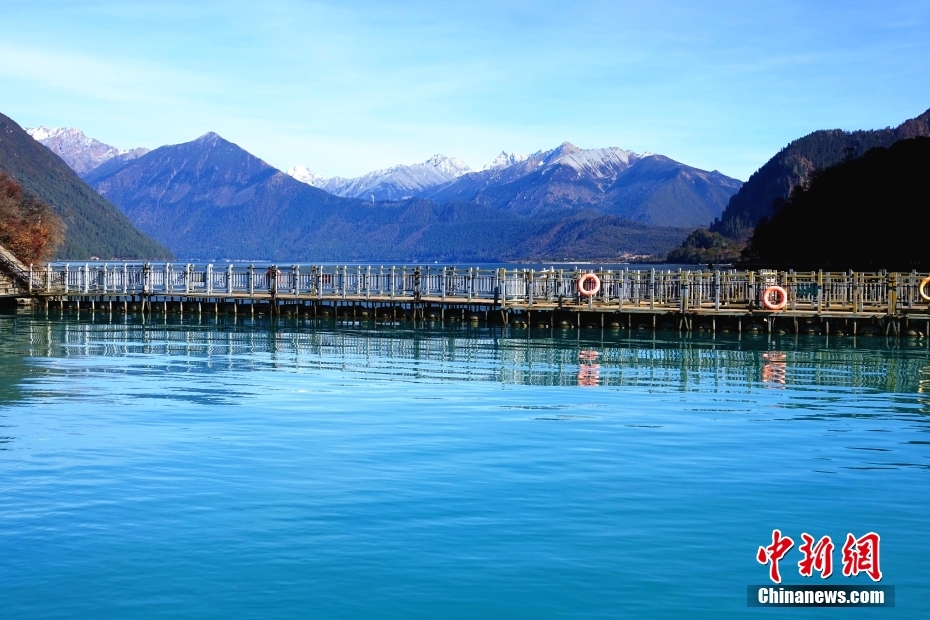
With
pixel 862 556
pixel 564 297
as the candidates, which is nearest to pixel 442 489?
pixel 862 556

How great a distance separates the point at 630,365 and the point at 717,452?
1670cm

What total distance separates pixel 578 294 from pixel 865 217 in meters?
82.5

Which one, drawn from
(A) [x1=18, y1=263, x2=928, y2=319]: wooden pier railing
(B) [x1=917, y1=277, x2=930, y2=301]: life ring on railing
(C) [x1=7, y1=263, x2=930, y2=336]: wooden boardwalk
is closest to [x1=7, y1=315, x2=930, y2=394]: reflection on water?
(C) [x1=7, y1=263, x2=930, y2=336]: wooden boardwalk

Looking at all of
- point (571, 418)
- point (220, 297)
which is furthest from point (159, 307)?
point (571, 418)

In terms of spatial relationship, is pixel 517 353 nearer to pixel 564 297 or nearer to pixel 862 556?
pixel 564 297

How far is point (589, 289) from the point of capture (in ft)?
181

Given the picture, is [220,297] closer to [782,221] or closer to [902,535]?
[902,535]

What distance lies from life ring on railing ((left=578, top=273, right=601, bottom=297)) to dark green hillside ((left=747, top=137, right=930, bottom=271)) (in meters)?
55.7

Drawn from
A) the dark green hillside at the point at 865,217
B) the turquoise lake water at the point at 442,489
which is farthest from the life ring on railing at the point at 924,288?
the dark green hillside at the point at 865,217

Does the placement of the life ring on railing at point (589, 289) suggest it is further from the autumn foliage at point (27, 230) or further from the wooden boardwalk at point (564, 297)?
the autumn foliage at point (27, 230)

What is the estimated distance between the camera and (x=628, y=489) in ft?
55.8

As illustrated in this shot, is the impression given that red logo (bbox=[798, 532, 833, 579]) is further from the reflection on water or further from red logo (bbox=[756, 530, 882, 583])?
the reflection on water

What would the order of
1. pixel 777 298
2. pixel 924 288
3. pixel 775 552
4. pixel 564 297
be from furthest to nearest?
pixel 564 297, pixel 777 298, pixel 924 288, pixel 775 552

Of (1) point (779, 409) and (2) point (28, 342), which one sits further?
(2) point (28, 342)
